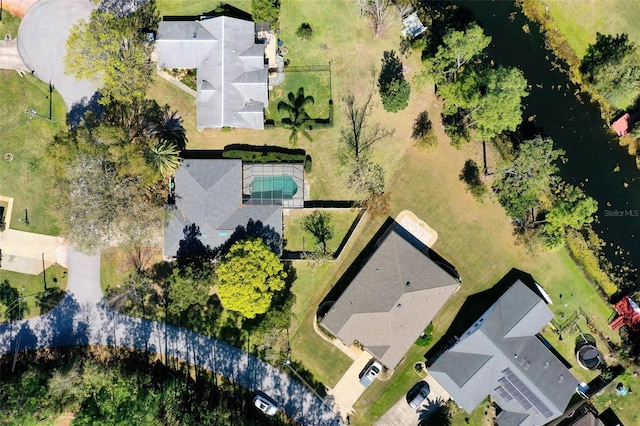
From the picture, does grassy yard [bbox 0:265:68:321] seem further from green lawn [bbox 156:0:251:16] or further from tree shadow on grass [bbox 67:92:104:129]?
green lawn [bbox 156:0:251:16]

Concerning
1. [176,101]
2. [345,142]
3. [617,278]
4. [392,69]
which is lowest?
[617,278]

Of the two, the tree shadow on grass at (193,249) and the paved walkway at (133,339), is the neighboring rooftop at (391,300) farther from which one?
the tree shadow on grass at (193,249)

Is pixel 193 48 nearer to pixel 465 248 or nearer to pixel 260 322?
pixel 260 322

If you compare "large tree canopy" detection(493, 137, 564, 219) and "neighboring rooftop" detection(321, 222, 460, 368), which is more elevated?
"large tree canopy" detection(493, 137, 564, 219)

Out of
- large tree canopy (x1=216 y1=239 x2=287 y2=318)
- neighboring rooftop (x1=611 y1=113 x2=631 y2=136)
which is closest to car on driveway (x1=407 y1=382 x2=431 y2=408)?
large tree canopy (x1=216 y1=239 x2=287 y2=318)

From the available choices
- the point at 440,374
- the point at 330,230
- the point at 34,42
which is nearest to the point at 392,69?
the point at 330,230

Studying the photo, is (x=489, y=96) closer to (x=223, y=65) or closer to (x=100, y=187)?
(x=223, y=65)
